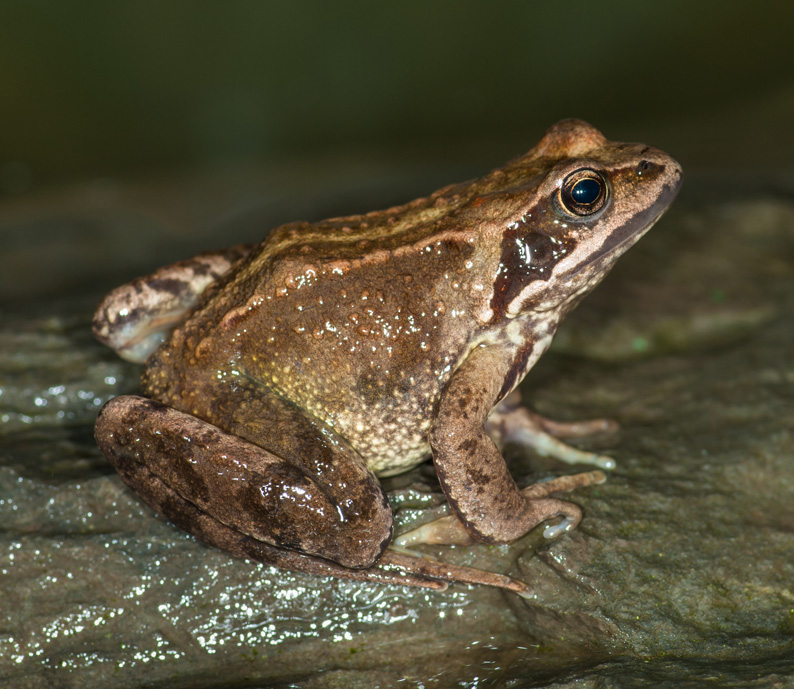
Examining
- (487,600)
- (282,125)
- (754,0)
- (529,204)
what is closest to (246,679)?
(487,600)

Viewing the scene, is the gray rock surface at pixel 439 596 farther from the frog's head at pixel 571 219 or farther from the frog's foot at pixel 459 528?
the frog's head at pixel 571 219

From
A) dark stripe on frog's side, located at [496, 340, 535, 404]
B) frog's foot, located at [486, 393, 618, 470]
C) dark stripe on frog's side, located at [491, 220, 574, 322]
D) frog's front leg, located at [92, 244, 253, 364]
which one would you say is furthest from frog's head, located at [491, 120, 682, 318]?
frog's front leg, located at [92, 244, 253, 364]

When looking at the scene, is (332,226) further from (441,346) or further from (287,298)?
(441,346)

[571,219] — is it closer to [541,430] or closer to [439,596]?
[541,430]

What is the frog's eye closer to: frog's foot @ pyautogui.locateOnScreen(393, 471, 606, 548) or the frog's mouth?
the frog's mouth

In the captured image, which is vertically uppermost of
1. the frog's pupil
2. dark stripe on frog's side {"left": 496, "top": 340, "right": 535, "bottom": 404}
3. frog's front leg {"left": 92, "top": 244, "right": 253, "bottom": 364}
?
frog's front leg {"left": 92, "top": 244, "right": 253, "bottom": 364}

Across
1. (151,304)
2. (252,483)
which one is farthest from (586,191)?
(151,304)

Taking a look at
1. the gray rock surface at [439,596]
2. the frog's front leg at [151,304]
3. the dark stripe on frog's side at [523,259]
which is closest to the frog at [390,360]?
the dark stripe on frog's side at [523,259]
